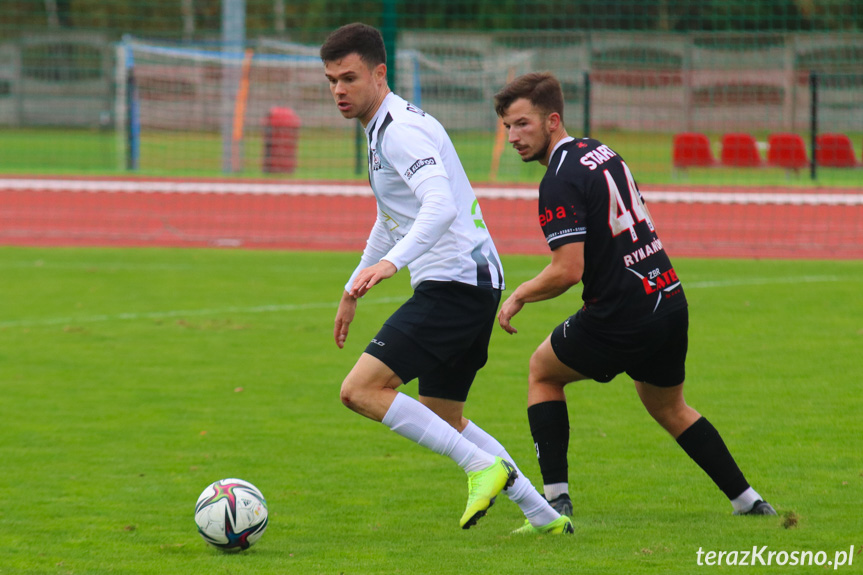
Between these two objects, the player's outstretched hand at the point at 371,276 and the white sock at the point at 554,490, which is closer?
the player's outstretched hand at the point at 371,276

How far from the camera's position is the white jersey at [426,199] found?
13.8ft

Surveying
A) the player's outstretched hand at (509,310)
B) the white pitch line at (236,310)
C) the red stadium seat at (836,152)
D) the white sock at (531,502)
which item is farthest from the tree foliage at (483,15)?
the white sock at (531,502)

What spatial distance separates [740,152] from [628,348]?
18.5 m

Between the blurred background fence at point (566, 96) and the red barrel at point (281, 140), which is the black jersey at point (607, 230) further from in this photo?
the red barrel at point (281, 140)

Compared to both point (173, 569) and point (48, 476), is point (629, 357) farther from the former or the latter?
point (48, 476)

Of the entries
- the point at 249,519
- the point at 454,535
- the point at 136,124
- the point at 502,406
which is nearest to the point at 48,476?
the point at 249,519

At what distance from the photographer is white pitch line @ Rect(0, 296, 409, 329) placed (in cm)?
953

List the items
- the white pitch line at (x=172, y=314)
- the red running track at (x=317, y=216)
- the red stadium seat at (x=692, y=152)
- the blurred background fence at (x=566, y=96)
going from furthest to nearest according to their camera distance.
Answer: the red stadium seat at (x=692, y=152) < the blurred background fence at (x=566, y=96) < the red running track at (x=317, y=216) < the white pitch line at (x=172, y=314)

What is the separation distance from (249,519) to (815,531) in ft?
7.29

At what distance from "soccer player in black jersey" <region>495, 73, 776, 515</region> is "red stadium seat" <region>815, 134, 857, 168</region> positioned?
17.3 metres

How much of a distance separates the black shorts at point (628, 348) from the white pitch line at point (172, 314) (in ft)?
19.0

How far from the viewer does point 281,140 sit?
2292 cm

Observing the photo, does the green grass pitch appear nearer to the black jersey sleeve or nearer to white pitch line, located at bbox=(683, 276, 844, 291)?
white pitch line, located at bbox=(683, 276, 844, 291)

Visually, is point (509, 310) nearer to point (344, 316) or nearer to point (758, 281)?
point (344, 316)
